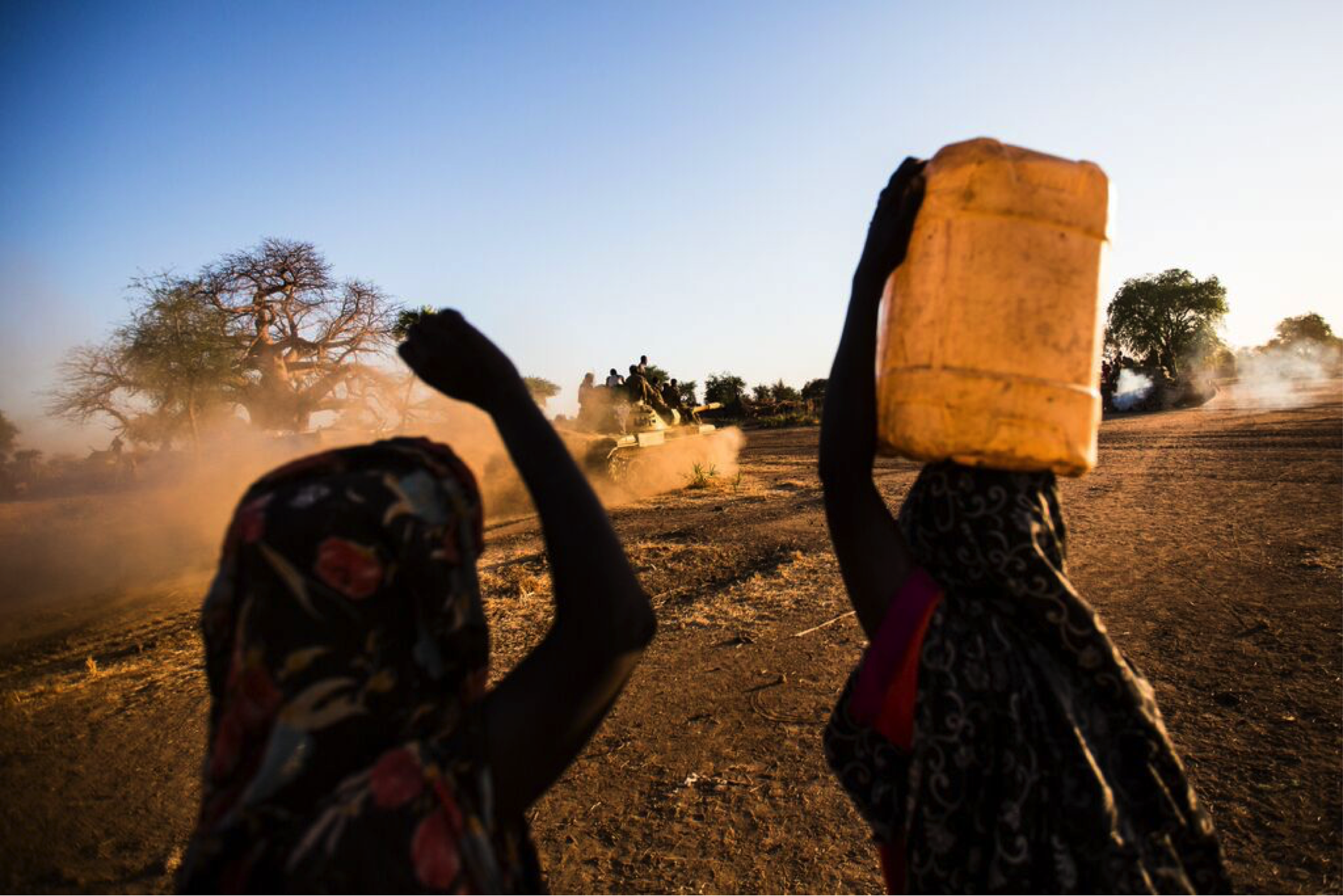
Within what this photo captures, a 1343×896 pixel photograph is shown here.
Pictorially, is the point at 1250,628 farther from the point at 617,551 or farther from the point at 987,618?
the point at 617,551

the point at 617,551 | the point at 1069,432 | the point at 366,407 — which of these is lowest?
the point at 617,551

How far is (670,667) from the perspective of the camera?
4.66 meters

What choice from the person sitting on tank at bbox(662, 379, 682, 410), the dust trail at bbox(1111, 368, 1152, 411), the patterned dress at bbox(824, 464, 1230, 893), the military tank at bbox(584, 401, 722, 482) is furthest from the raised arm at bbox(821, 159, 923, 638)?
the dust trail at bbox(1111, 368, 1152, 411)

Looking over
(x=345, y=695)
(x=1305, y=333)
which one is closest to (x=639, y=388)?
(x=345, y=695)

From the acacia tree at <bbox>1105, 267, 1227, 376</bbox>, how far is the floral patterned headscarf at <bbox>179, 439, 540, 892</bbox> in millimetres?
53077

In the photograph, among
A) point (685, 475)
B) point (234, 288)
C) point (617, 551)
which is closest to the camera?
point (617, 551)

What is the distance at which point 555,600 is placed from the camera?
108cm

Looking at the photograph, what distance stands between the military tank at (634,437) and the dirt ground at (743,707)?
5295 millimetres

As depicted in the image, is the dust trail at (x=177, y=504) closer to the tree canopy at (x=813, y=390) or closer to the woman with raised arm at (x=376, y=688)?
the woman with raised arm at (x=376, y=688)

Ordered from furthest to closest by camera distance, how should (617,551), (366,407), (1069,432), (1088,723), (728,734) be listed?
(366,407) → (728,734) → (1069,432) → (1088,723) → (617,551)

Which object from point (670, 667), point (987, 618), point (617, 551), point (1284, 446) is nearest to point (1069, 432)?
point (987, 618)

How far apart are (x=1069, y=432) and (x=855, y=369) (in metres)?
0.47

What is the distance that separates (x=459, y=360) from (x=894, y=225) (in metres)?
0.96

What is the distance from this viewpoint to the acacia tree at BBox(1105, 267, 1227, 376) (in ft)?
147
